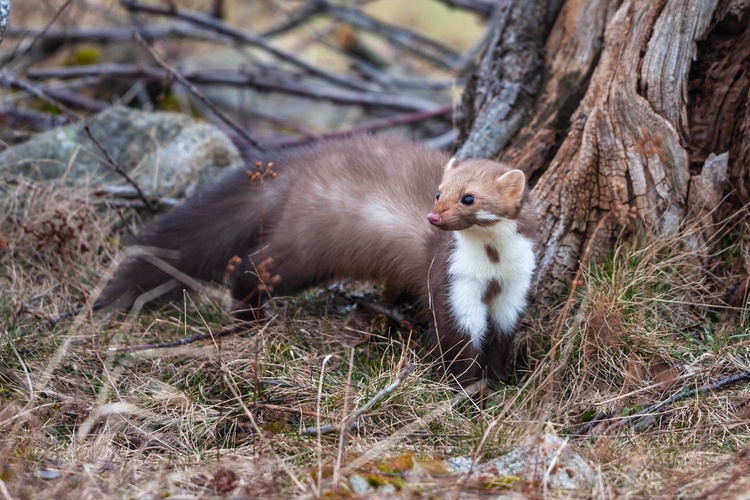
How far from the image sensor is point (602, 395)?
138 inches

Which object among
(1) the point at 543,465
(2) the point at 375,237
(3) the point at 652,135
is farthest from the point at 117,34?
(1) the point at 543,465

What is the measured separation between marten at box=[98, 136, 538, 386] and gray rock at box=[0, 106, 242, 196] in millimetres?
1119

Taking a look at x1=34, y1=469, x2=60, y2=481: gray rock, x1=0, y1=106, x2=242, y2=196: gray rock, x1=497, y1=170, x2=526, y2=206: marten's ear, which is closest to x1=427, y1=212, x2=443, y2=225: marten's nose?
x1=497, y1=170, x2=526, y2=206: marten's ear

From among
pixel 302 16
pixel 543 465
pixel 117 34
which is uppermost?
pixel 302 16

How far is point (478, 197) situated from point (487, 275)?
40cm

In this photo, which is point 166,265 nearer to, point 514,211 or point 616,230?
point 514,211

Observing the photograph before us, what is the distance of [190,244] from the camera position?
4410 millimetres

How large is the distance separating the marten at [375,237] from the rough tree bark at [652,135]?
0.60 m

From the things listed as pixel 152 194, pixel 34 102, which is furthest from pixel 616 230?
pixel 34 102

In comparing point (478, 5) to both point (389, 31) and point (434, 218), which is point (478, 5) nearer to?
point (389, 31)

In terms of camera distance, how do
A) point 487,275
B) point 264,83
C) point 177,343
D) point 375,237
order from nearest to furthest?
point 487,275 → point 177,343 → point 375,237 → point 264,83

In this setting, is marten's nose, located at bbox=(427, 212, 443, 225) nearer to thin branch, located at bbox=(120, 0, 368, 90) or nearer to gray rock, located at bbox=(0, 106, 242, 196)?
gray rock, located at bbox=(0, 106, 242, 196)

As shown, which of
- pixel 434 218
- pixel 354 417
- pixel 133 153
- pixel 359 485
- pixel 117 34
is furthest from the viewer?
pixel 117 34

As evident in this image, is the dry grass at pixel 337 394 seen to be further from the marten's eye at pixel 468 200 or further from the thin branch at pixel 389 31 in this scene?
the thin branch at pixel 389 31
